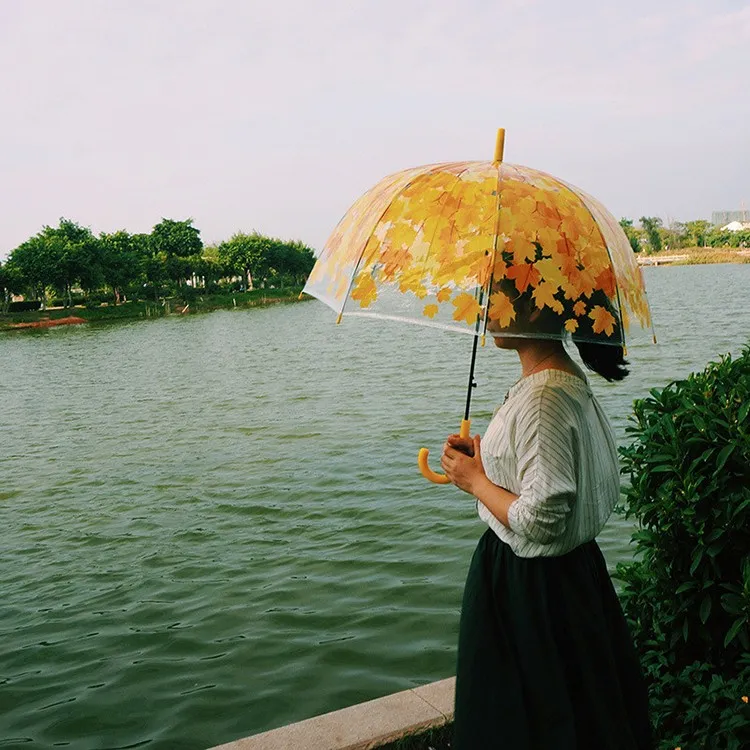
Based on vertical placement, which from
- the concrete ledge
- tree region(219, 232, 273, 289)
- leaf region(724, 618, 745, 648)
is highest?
tree region(219, 232, 273, 289)

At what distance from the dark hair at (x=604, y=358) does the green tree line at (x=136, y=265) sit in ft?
181

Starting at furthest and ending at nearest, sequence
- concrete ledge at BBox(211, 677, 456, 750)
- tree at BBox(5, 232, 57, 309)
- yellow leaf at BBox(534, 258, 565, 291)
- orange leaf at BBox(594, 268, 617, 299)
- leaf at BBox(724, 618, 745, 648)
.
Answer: tree at BBox(5, 232, 57, 309) < concrete ledge at BBox(211, 677, 456, 750) < leaf at BBox(724, 618, 745, 648) < orange leaf at BBox(594, 268, 617, 299) < yellow leaf at BBox(534, 258, 565, 291)

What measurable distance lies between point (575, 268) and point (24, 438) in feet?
39.8

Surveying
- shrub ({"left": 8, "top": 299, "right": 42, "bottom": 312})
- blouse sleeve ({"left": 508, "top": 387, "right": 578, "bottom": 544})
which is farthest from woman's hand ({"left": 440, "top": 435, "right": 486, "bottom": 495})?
shrub ({"left": 8, "top": 299, "right": 42, "bottom": 312})

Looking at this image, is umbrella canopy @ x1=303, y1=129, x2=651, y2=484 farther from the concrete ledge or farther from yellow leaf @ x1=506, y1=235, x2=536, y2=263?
the concrete ledge

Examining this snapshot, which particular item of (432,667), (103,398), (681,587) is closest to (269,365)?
(103,398)

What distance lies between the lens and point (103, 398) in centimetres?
1683

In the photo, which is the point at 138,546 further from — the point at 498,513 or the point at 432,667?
the point at 498,513

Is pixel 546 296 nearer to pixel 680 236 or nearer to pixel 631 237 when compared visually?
pixel 631 237

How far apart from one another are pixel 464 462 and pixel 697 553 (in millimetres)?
914

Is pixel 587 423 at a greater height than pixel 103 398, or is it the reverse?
pixel 587 423

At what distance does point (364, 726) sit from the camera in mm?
3201

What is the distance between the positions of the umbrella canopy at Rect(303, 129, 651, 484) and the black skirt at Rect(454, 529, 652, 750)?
0.42m

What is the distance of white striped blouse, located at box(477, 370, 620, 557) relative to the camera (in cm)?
205
